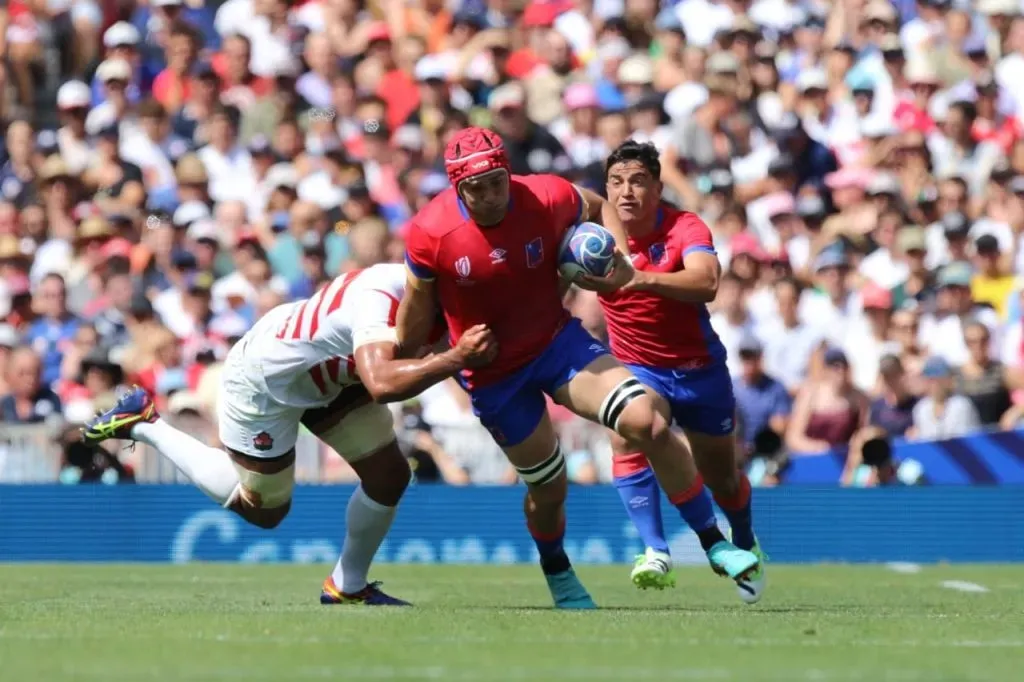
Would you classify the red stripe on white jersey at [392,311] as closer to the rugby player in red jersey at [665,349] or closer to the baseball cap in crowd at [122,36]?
the rugby player in red jersey at [665,349]

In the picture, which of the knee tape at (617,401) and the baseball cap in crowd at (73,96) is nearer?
the knee tape at (617,401)

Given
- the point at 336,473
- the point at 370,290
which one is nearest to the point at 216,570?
the point at 336,473

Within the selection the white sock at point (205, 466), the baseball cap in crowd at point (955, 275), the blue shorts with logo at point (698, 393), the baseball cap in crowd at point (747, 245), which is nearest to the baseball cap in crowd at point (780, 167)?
the baseball cap in crowd at point (747, 245)

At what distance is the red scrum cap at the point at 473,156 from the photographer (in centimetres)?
960

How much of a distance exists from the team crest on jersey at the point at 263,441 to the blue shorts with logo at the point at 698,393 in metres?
2.06

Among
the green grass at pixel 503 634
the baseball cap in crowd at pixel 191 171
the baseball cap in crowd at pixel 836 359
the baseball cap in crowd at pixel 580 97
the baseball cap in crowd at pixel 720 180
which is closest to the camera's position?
the green grass at pixel 503 634

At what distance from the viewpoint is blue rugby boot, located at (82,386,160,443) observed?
12.1 m

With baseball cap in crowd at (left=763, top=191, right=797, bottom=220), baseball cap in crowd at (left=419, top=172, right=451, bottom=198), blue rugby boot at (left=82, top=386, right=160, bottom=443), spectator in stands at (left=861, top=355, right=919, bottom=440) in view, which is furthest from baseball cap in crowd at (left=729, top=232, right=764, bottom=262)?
blue rugby boot at (left=82, top=386, right=160, bottom=443)

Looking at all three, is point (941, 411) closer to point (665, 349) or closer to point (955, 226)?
point (955, 226)

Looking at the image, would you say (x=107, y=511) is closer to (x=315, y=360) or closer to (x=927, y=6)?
(x=315, y=360)

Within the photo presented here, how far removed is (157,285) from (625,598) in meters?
8.77

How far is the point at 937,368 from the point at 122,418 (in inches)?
284

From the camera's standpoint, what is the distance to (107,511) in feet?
54.7

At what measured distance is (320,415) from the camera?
36.4 ft
